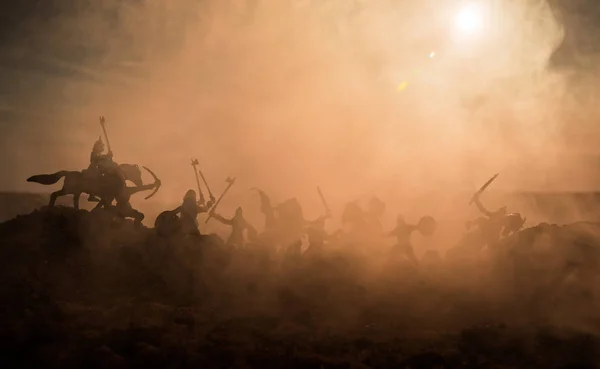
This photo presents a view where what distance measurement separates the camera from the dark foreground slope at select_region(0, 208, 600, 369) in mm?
11219

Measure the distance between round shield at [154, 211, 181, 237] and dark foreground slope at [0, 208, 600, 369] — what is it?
316 mm

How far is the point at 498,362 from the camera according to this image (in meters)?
11.5

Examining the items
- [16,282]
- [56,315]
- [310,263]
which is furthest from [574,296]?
[16,282]

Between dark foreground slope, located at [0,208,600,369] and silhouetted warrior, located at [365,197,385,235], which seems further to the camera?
silhouetted warrior, located at [365,197,385,235]

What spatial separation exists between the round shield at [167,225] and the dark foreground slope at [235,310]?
32 centimetres

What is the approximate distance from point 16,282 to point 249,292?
21.9 feet

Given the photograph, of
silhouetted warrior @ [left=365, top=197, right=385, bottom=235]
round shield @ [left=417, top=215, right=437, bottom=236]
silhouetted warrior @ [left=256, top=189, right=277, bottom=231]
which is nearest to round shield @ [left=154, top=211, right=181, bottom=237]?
silhouetted warrior @ [left=256, top=189, right=277, bottom=231]

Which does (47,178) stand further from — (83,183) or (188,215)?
(188,215)

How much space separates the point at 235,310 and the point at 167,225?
479 centimetres

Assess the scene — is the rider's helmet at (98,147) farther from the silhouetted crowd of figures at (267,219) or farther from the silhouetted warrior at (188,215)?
the silhouetted warrior at (188,215)

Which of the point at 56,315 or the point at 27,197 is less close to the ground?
the point at 27,197

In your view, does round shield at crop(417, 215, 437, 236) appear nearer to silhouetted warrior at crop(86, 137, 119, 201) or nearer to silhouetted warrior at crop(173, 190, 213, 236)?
silhouetted warrior at crop(173, 190, 213, 236)

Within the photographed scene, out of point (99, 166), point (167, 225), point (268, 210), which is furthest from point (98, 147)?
point (268, 210)

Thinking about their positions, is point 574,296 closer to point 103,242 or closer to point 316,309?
point 316,309
